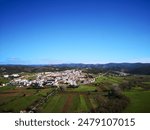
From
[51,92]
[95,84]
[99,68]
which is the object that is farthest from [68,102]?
[99,68]

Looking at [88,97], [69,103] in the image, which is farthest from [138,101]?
[69,103]

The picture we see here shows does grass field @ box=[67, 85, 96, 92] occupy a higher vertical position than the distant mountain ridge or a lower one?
lower

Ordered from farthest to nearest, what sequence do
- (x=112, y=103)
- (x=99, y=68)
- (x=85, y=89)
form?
(x=99, y=68), (x=85, y=89), (x=112, y=103)

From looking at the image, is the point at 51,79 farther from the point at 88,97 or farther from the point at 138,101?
the point at 138,101

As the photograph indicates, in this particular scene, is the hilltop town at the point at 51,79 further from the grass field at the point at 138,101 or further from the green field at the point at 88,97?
the grass field at the point at 138,101

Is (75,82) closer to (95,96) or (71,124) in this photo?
(95,96)

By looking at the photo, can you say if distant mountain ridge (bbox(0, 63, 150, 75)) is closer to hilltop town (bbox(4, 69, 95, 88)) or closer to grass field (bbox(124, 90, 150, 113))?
hilltop town (bbox(4, 69, 95, 88))

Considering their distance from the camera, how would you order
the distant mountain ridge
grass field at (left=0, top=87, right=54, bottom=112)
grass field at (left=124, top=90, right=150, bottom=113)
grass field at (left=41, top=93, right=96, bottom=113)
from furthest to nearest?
1. the distant mountain ridge
2. grass field at (left=0, top=87, right=54, bottom=112)
3. grass field at (left=41, top=93, right=96, bottom=113)
4. grass field at (left=124, top=90, right=150, bottom=113)

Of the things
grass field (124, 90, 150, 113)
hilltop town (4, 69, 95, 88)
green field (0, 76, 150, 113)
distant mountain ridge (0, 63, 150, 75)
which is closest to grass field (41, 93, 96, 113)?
green field (0, 76, 150, 113)
